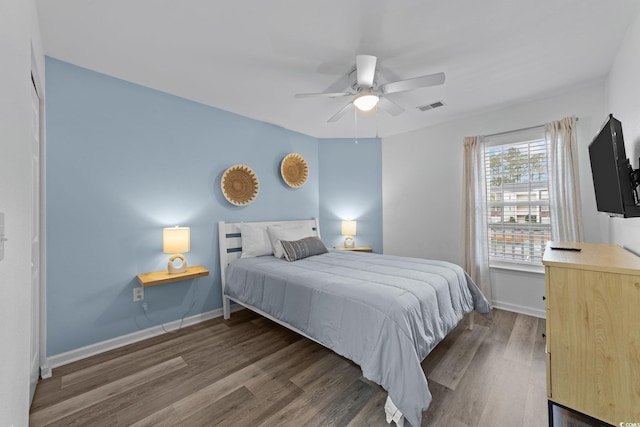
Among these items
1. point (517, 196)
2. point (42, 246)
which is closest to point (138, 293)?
point (42, 246)

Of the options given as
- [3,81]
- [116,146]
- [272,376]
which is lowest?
[272,376]

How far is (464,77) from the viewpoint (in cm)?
258

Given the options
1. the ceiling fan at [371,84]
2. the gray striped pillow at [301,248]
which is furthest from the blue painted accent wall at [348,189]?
the ceiling fan at [371,84]

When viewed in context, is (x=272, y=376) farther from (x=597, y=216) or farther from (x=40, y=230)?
(x=597, y=216)

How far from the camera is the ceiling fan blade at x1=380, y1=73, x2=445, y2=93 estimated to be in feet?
6.49

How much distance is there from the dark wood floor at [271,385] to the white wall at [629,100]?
1.20 m

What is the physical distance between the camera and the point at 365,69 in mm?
2092

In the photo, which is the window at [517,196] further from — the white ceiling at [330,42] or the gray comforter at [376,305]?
the gray comforter at [376,305]

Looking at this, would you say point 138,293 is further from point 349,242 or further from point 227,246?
point 349,242

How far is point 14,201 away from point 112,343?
6.75 feet

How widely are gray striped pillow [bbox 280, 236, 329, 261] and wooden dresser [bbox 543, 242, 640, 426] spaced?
7.53 ft

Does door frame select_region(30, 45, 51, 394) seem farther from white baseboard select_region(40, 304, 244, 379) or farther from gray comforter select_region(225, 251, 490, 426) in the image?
gray comforter select_region(225, 251, 490, 426)

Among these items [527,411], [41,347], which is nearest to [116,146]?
[41,347]

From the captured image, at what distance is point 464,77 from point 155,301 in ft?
12.9
